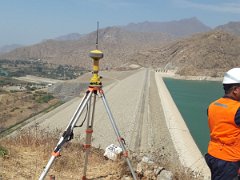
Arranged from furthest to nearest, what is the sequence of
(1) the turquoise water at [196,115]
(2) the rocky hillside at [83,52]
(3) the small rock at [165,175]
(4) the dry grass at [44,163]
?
(2) the rocky hillside at [83,52] < (1) the turquoise water at [196,115] < (3) the small rock at [165,175] < (4) the dry grass at [44,163]

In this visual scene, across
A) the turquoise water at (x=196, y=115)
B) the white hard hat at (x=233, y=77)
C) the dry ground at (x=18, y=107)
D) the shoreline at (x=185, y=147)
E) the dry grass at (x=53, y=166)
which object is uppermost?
the white hard hat at (x=233, y=77)

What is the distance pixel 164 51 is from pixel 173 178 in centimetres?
10192

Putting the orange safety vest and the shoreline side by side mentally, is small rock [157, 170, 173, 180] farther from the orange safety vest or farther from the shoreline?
the shoreline

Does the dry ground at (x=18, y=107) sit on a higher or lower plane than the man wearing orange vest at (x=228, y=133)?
lower

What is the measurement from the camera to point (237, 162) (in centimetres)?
270

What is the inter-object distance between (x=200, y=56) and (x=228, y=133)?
8887 centimetres

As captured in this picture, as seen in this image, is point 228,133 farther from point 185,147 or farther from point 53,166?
point 185,147

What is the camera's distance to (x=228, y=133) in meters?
2.68

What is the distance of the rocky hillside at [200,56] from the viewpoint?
85.4 meters

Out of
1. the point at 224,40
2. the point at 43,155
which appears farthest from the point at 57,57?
the point at 43,155

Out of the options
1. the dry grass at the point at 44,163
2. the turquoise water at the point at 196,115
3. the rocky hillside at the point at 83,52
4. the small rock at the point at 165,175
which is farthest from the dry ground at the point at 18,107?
the rocky hillside at the point at 83,52

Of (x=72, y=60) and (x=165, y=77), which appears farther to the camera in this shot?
(x=72, y=60)

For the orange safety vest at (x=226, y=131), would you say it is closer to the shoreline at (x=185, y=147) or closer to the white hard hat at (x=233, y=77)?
the white hard hat at (x=233, y=77)

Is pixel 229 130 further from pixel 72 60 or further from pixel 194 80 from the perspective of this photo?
pixel 72 60
